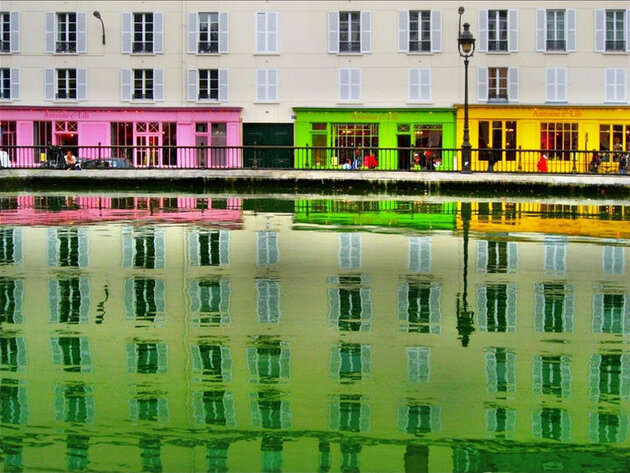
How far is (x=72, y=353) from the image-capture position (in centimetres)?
898

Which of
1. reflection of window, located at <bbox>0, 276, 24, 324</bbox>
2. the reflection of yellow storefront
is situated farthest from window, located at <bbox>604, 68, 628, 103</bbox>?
reflection of window, located at <bbox>0, 276, 24, 324</bbox>

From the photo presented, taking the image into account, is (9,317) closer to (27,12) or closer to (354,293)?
(354,293)

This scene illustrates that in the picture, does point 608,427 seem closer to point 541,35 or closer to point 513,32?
point 513,32

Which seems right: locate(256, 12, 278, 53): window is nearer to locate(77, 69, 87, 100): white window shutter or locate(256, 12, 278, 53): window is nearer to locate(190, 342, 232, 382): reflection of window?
locate(77, 69, 87, 100): white window shutter

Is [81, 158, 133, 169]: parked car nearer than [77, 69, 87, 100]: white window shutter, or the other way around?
[81, 158, 133, 169]: parked car

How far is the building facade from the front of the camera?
57438 mm

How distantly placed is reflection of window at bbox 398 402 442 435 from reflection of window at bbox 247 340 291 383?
1.12 m

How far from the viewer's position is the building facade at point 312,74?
57.4 metres

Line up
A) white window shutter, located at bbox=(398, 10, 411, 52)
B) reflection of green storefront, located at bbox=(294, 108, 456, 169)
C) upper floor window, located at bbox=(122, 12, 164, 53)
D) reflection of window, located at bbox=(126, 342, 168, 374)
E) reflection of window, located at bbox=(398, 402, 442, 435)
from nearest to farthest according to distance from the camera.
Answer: reflection of window, located at bbox=(398, 402, 442, 435)
reflection of window, located at bbox=(126, 342, 168, 374)
reflection of green storefront, located at bbox=(294, 108, 456, 169)
white window shutter, located at bbox=(398, 10, 411, 52)
upper floor window, located at bbox=(122, 12, 164, 53)

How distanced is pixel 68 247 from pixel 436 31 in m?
43.4

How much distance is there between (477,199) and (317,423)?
80.0 feet

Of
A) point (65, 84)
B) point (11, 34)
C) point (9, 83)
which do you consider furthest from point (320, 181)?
point (11, 34)

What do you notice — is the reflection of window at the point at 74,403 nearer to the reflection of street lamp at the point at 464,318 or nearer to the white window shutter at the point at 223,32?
the reflection of street lamp at the point at 464,318

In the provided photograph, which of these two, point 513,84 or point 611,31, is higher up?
point 611,31
